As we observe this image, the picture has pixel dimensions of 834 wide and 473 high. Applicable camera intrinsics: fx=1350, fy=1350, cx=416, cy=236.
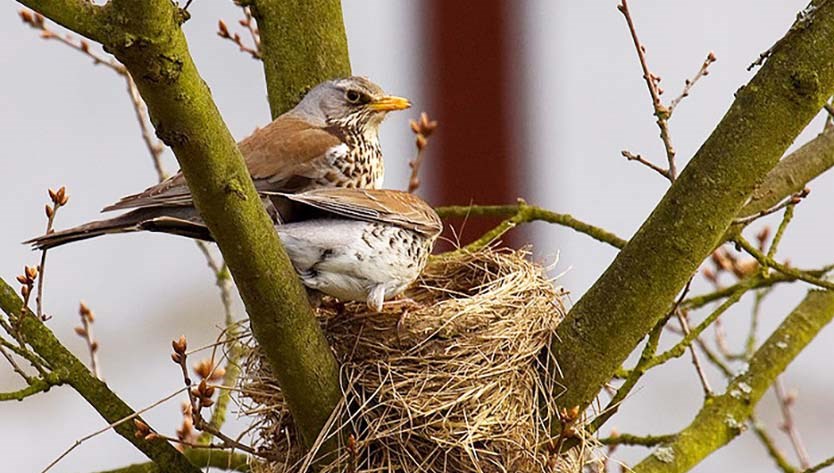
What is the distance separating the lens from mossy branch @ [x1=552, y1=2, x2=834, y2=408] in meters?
2.71

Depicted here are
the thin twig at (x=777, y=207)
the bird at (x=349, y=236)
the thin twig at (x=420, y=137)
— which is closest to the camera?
the bird at (x=349, y=236)

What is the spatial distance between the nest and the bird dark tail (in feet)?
1.52

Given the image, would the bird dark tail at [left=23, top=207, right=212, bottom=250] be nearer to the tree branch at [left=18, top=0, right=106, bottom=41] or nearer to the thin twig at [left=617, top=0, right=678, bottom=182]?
the tree branch at [left=18, top=0, right=106, bottom=41]

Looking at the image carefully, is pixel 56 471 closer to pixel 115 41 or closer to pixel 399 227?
pixel 399 227

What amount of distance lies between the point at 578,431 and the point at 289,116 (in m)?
1.24

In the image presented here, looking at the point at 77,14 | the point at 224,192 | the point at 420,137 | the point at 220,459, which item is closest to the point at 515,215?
the point at 420,137

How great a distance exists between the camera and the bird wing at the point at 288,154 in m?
3.62

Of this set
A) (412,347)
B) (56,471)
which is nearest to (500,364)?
(412,347)

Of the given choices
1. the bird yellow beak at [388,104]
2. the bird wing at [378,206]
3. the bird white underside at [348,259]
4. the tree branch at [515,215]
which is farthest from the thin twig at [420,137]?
the bird white underside at [348,259]

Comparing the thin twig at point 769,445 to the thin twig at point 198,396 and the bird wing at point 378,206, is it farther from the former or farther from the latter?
the thin twig at point 198,396

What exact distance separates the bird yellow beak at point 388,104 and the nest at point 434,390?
0.80m

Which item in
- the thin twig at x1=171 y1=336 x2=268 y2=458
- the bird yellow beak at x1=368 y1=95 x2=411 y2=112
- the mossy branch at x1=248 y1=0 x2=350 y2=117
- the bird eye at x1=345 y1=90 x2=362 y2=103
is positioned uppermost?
the mossy branch at x1=248 y1=0 x2=350 y2=117

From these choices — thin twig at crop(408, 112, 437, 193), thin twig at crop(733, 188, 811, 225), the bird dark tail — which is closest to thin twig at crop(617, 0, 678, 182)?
thin twig at crop(733, 188, 811, 225)

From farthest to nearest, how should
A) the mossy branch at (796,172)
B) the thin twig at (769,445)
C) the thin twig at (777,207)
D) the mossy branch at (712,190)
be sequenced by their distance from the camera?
the thin twig at (769,445) → the mossy branch at (796,172) → the thin twig at (777,207) → the mossy branch at (712,190)
